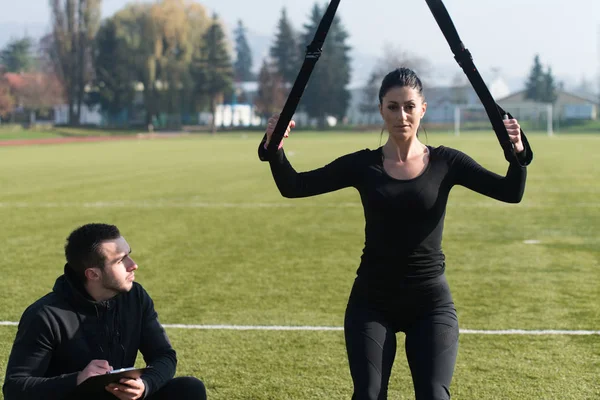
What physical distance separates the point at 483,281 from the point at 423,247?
590 cm

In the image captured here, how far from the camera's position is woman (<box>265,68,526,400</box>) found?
4.30 metres

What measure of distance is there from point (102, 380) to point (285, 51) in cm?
11267

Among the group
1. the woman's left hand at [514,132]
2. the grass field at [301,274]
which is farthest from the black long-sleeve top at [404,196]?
the grass field at [301,274]

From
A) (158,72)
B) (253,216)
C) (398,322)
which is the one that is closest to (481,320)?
(398,322)

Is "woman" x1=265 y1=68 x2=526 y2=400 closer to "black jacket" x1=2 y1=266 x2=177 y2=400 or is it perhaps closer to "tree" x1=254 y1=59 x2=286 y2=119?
"black jacket" x1=2 y1=266 x2=177 y2=400

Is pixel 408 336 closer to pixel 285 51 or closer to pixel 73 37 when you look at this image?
pixel 73 37

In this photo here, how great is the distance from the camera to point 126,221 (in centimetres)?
1600

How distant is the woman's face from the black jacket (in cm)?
146

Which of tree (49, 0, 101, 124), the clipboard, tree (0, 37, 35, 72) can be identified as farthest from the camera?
tree (0, 37, 35, 72)

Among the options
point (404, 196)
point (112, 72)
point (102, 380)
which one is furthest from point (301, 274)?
point (112, 72)

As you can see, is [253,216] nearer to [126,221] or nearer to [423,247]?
[126,221]

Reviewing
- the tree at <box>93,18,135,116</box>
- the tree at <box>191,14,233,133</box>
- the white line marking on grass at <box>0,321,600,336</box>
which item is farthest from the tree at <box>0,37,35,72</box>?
the white line marking on grass at <box>0,321,600,336</box>

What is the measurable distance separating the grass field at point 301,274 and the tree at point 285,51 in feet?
302

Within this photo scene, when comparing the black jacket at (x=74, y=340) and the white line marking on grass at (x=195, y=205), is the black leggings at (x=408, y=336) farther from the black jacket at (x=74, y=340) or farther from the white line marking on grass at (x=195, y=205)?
the white line marking on grass at (x=195, y=205)
